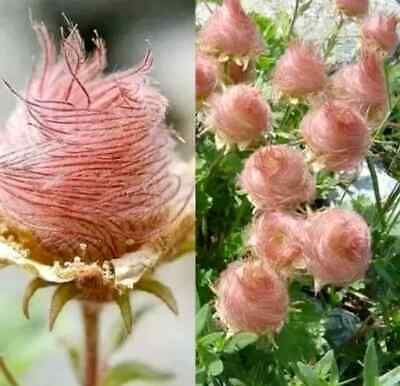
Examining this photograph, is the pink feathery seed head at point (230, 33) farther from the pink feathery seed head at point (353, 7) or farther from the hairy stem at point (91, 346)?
the hairy stem at point (91, 346)

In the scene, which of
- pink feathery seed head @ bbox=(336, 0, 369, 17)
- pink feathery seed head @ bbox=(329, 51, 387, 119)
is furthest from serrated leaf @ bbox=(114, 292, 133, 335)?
pink feathery seed head @ bbox=(336, 0, 369, 17)

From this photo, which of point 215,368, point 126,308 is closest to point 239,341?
point 215,368

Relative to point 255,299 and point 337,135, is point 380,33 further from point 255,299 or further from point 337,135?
point 255,299

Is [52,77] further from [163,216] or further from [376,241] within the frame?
[376,241]

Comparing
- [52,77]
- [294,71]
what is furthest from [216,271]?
[52,77]

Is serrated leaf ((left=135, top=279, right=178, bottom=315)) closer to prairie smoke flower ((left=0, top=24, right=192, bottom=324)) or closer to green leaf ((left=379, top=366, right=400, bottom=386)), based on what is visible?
prairie smoke flower ((left=0, top=24, right=192, bottom=324))

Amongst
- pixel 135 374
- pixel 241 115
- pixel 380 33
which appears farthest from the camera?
pixel 380 33
